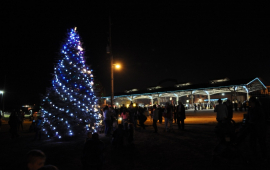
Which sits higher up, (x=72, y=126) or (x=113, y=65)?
(x=113, y=65)

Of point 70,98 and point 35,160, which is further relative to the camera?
point 70,98

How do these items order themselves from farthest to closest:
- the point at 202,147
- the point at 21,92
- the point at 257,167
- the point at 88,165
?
A: the point at 21,92, the point at 202,147, the point at 257,167, the point at 88,165

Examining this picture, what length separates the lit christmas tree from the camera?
427 inches

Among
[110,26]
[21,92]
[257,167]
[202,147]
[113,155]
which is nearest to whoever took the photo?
[257,167]

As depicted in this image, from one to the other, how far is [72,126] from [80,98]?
165cm

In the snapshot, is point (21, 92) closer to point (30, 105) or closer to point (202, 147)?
point (30, 105)

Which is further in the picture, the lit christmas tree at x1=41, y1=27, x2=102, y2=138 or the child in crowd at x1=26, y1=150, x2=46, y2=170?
the lit christmas tree at x1=41, y1=27, x2=102, y2=138

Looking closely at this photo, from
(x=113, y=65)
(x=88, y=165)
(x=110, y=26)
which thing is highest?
(x=110, y=26)

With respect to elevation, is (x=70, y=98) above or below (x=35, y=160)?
above

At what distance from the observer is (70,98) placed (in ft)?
36.6

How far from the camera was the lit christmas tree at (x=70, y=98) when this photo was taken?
10.8 m

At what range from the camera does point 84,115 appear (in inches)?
445

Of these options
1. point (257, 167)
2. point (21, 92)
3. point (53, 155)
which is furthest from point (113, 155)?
point (21, 92)

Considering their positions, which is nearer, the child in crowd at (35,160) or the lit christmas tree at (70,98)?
the child in crowd at (35,160)
